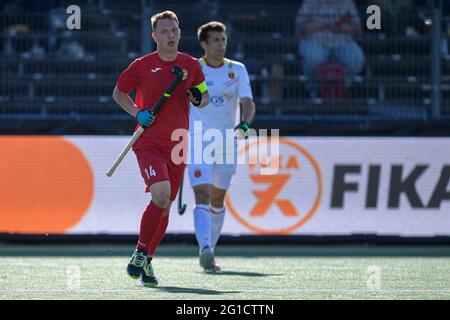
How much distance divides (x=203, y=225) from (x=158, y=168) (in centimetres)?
187

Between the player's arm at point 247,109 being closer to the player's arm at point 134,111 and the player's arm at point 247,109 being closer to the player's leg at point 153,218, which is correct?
the player's arm at point 134,111

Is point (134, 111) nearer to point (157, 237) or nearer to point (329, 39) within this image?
point (157, 237)

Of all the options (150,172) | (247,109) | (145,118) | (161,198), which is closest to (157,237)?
(161,198)

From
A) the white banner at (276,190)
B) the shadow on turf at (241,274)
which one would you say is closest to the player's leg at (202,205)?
the shadow on turf at (241,274)

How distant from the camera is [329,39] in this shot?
14.6m

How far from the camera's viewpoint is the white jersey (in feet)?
35.1

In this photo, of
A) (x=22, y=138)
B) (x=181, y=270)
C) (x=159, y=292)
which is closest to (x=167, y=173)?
(x=159, y=292)

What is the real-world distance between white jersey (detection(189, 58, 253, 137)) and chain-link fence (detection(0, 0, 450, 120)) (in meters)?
3.57

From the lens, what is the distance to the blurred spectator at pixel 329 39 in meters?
14.6

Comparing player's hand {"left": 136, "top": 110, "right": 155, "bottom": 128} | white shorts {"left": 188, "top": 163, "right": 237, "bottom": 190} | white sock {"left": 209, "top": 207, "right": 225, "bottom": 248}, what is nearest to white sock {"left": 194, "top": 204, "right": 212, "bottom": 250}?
white shorts {"left": 188, "top": 163, "right": 237, "bottom": 190}

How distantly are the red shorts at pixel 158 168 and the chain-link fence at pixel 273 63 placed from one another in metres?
5.50

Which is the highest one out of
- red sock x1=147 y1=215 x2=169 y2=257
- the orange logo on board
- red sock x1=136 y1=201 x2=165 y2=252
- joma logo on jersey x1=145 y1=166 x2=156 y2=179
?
joma logo on jersey x1=145 y1=166 x2=156 y2=179

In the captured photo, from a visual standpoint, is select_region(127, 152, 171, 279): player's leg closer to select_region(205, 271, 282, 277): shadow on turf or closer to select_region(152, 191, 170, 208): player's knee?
select_region(152, 191, 170, 208): player's knee

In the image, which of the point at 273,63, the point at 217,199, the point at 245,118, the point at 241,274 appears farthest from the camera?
the point at 273,63
